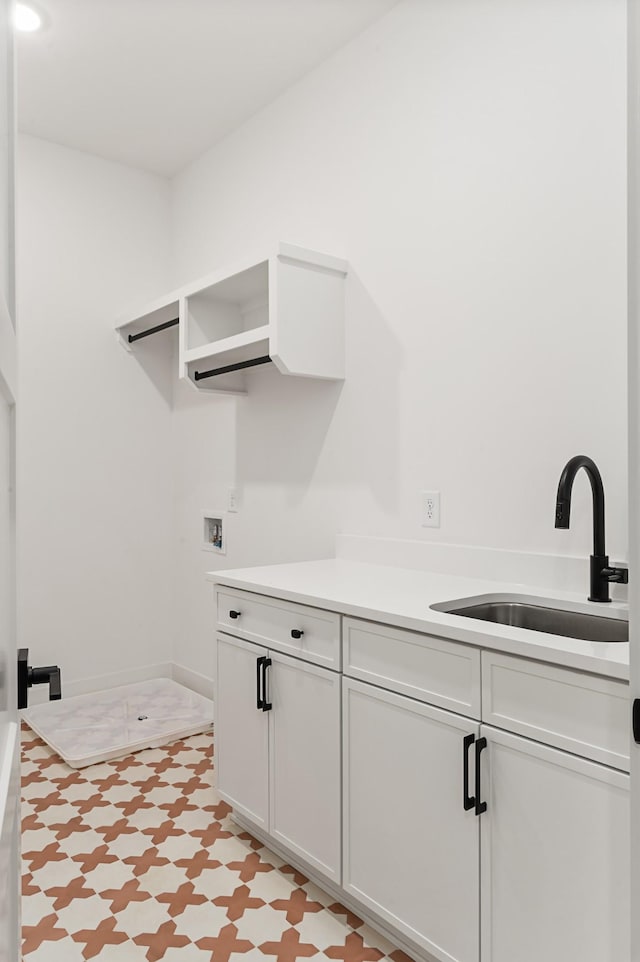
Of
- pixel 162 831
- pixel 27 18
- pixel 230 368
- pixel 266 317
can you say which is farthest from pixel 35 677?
pixel 27 18

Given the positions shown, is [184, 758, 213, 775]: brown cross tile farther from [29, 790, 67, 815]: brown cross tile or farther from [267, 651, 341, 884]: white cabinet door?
[267, 651, 341, 884]: white cabinet door

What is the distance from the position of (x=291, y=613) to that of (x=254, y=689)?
1.07ft

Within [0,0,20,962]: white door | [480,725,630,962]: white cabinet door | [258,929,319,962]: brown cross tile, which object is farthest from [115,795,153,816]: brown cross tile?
[0,0,20,962]: white door

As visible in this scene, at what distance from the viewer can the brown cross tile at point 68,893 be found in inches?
73.5

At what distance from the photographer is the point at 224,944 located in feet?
5.57

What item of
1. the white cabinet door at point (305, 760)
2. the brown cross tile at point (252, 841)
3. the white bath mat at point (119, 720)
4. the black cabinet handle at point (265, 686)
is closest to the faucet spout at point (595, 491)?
the white cabinet door at point (305, 760)

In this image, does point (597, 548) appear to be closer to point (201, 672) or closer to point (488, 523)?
point (488, 523)

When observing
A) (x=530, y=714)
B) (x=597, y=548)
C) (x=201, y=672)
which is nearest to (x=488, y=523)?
(x=597, y=548)

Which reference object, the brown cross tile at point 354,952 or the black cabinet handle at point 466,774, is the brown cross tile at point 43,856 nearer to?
the brown cross tile at point 354,952

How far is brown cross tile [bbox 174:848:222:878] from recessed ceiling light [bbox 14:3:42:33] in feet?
9.54

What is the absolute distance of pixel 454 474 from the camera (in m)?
2.23

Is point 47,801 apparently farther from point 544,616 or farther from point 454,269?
point 454,269

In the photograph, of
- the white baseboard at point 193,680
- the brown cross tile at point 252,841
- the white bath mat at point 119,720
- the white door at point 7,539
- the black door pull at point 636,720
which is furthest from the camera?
the white baseboard at point 193,680

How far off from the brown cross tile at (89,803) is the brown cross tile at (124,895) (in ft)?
1.67
